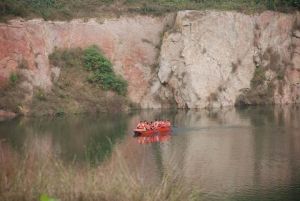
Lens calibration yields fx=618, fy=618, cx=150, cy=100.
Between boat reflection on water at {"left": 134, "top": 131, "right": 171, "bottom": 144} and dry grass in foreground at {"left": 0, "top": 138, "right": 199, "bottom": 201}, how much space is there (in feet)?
98.3

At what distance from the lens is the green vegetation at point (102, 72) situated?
249ft

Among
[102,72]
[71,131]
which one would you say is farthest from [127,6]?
[71,131]

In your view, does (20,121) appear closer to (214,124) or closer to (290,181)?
(214,124)

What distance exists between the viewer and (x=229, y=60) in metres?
81.4

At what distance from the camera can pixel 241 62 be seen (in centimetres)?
8206

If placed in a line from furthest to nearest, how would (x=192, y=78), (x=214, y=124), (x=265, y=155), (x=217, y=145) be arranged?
(x=192, y=78) → (x=214, y=124) → (x=217, y=145) → (x=265, y=155)

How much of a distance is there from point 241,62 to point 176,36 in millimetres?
9383

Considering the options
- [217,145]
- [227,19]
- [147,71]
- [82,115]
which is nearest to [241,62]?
[227,19]

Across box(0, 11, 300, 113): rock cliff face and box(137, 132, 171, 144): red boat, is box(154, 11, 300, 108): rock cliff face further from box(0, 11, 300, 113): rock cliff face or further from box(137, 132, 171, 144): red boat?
box(137, 132, 171, 144): red boat

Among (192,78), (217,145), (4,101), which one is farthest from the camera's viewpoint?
(192,78)

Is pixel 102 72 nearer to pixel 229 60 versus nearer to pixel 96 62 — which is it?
pixel 96 62

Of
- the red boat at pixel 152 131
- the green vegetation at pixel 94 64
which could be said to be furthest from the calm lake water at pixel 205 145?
the green vegetation at pixel 94 64

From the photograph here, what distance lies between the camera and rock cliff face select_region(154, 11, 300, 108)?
7875 centimetres

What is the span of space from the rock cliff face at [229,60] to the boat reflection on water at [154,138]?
23509 mm
